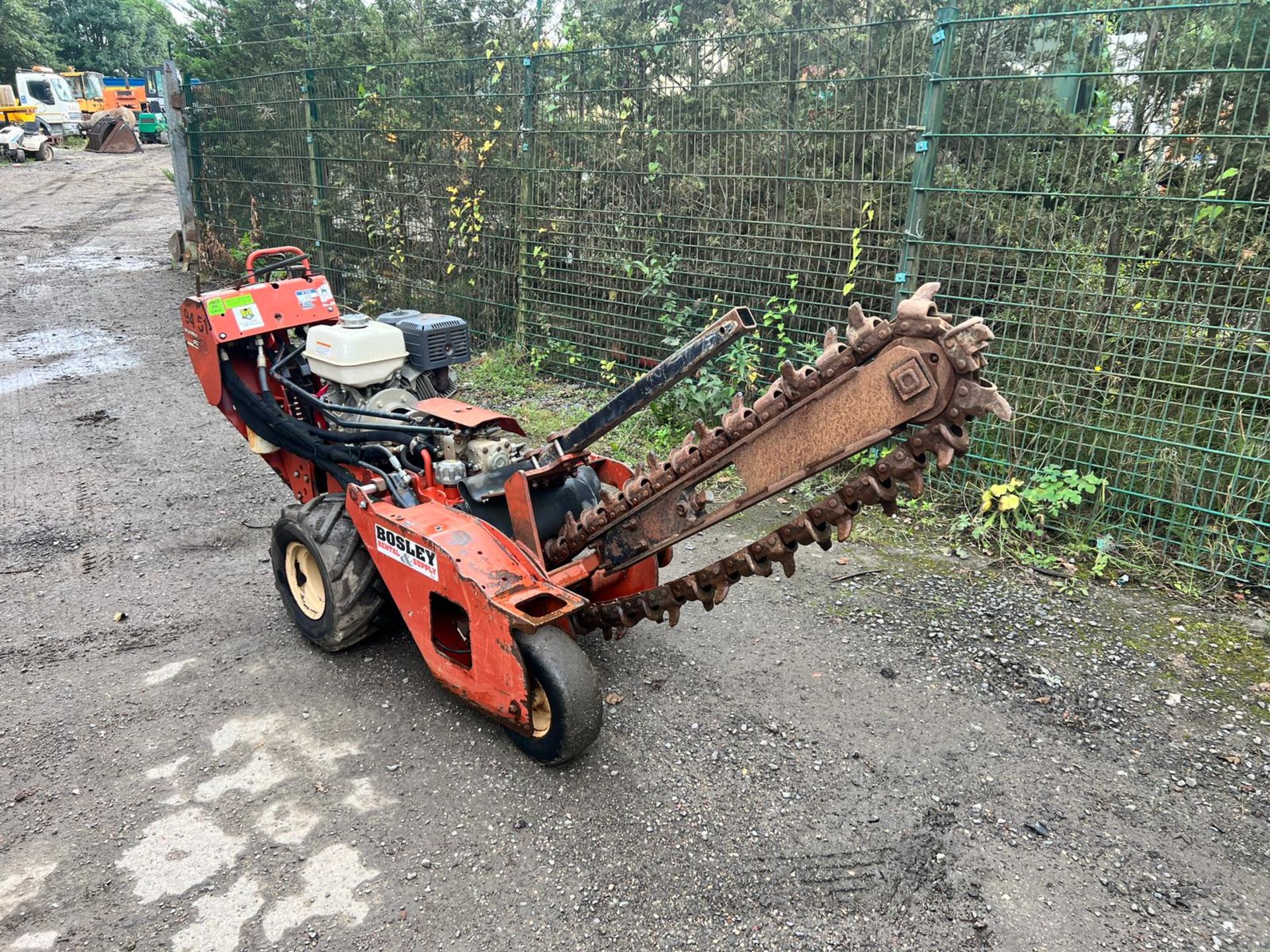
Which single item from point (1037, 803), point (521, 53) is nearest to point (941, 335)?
point (1037, 803)

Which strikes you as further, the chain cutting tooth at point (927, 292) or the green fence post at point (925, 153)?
the green fence post at point (925, 153)

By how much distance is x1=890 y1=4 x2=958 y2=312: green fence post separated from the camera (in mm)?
4980

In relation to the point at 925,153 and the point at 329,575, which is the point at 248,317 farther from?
the point at 925,153

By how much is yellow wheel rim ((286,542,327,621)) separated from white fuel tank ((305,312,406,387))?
2.70 ft

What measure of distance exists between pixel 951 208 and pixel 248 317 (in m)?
3.96

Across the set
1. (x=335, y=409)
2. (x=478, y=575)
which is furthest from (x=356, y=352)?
(x=478, y=575)

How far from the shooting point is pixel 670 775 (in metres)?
3.27

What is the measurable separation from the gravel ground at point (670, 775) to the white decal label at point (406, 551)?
651 mm

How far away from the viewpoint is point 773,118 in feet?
19.6

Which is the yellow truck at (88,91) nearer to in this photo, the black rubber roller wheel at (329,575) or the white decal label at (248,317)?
the white decal label at (248,317)

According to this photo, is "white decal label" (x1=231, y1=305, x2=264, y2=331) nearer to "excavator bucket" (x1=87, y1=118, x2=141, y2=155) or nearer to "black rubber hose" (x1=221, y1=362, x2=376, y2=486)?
"black rubber hose" (x1=221, y1=362, x2=376, y2=486)

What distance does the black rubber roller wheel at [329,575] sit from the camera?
375 cm

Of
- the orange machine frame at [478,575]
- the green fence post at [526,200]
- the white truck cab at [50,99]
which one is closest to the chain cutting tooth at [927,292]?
the orange machine frame at [478,575]

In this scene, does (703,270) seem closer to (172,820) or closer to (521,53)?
(521,53)
